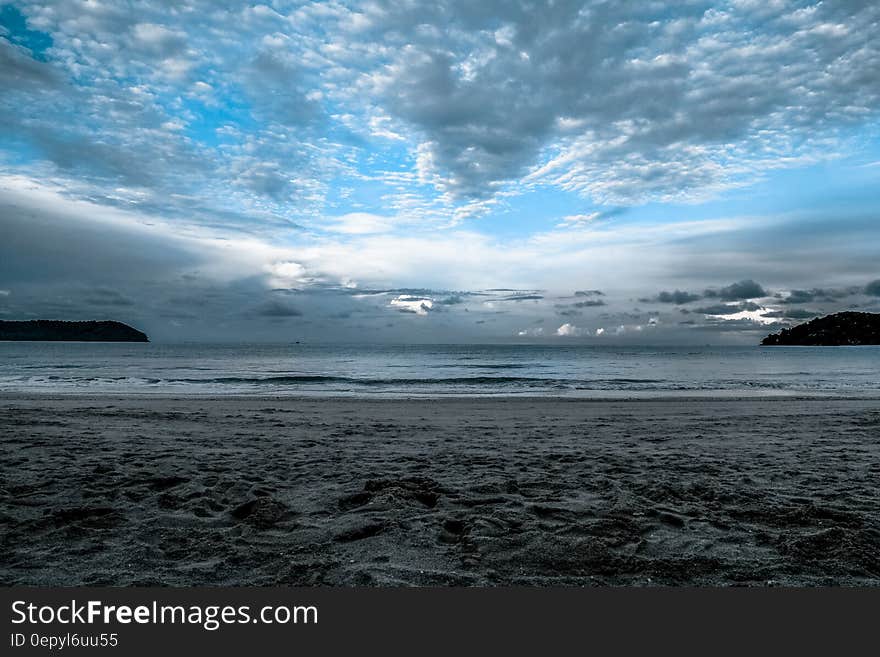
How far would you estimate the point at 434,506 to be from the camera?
6426mm

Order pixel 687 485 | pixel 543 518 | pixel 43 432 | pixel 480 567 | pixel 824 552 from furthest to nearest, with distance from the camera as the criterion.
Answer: pixel 43 432
pixel 687 485
pixel 543 518
pixel 824 552
pixel 480 567

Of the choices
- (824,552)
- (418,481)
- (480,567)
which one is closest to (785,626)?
(824,552)

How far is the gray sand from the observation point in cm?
450

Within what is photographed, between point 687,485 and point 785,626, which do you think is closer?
point 785,626

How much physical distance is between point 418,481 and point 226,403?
14974 millimetres

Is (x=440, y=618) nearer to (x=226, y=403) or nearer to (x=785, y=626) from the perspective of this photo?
(x=785, y=626)

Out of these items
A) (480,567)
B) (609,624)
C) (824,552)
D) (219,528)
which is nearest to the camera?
(609,624)

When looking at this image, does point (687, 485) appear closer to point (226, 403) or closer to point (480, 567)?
point (480, 567)

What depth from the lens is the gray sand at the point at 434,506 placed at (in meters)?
4.50

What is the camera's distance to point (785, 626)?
141 inches

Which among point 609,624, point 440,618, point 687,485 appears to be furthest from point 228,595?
point 687,485

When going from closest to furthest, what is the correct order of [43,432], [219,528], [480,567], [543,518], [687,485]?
[480,567] → [219,528] → [543,518] → [687,485] → [43,432]

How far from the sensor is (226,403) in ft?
66.7

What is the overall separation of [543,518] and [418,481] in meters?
2.42
